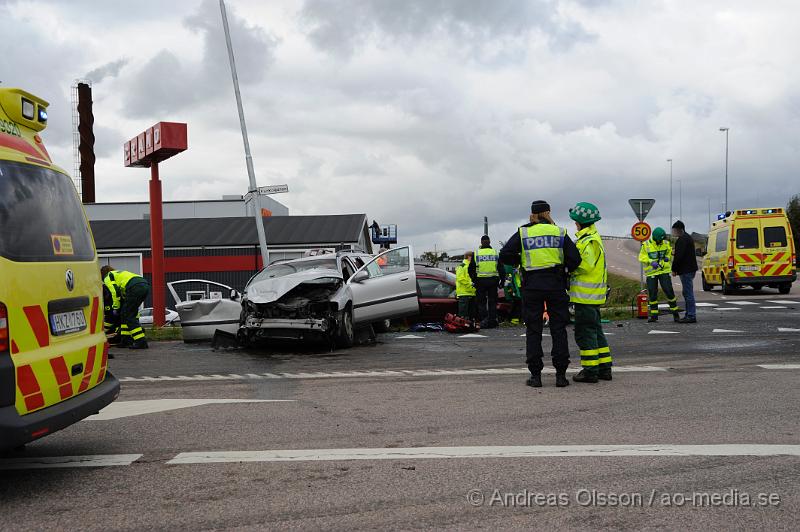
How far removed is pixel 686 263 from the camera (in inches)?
584

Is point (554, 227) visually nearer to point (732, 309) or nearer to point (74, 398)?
point (74, 398)

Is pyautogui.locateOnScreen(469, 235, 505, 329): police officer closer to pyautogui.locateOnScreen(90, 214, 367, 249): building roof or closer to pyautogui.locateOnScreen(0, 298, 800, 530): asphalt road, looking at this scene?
pyautogui.locateOnScreen(0, 298, 800, 530): asphalt road

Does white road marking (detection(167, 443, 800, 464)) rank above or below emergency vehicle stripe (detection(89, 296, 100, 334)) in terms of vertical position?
below

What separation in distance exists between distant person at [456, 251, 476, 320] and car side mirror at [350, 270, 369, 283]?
133 inches

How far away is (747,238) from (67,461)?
852 inches

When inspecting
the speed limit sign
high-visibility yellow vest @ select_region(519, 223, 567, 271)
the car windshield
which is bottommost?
the car windshield

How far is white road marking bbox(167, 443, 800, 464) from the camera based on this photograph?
4836 mm

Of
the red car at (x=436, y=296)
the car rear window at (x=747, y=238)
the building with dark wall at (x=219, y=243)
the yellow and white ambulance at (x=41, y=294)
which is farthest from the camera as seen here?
the building with dark wall at (x=219, y=243)

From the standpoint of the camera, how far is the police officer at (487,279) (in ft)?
50.3

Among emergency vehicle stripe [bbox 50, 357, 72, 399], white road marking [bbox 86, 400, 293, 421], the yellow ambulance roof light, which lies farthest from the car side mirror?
emergency vehicle stripe [bbox 50, 357, 72, 399]

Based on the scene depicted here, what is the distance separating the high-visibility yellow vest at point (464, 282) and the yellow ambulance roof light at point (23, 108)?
11.1 metres

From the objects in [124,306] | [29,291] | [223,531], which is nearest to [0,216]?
[29,291]

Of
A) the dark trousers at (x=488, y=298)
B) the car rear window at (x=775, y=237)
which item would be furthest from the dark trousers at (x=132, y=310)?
the car rear window at (x=775, y=237)

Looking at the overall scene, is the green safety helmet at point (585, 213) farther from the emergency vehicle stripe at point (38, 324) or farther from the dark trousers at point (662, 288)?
the dark trousers at point (662, 288)
